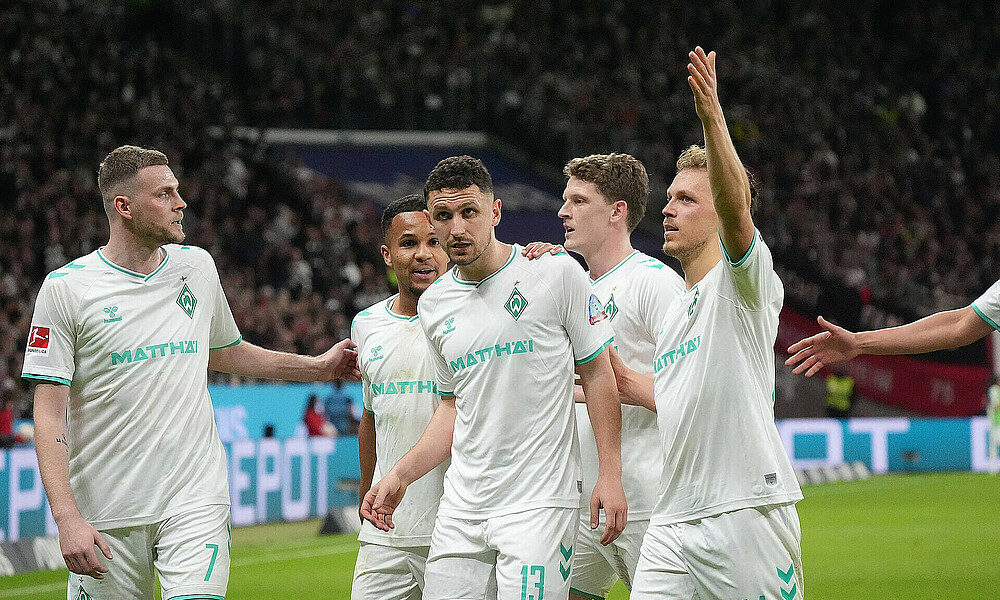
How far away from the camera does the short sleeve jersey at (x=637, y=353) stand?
5.67m

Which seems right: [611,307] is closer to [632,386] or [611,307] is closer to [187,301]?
[632,386]

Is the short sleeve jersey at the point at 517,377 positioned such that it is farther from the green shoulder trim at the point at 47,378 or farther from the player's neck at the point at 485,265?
the green shoulder trim at the point at 47,378

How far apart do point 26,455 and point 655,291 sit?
7629mm

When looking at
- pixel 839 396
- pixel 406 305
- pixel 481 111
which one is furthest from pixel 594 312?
pixel 481 111

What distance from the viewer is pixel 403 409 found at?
5820 millimetres

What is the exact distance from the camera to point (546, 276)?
16.9 ft

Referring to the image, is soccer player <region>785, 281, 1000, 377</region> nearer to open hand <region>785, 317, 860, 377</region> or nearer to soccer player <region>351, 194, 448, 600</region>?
open hand <region>785, 317, 860, 377</region>

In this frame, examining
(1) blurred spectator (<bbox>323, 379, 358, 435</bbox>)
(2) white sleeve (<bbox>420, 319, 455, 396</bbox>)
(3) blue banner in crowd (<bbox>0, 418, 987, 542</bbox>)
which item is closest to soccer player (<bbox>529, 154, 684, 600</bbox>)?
(2) white sleeve (<bbox>420, 319, 455, 396</bbox>)

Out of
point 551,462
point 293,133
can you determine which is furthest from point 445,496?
point 293,133

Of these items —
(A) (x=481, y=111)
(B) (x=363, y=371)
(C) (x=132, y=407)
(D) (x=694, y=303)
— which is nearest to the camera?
(D) (x=694, y=303)

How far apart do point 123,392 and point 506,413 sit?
1.64 m

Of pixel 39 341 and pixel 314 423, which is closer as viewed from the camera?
pixel 39 341

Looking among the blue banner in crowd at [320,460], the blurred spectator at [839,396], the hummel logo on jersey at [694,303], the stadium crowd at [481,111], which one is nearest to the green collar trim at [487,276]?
the hummel logo on jersey at [694,303]

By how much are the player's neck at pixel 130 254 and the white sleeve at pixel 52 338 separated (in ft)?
0.87
